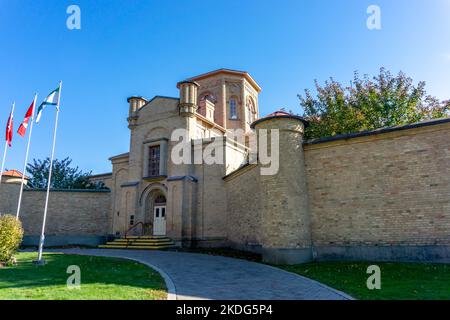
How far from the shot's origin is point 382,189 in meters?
11.9

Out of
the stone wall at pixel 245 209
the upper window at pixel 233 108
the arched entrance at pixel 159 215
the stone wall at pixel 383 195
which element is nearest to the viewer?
the stone wall at pixel 383 195

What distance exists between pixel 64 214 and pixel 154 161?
916 cm

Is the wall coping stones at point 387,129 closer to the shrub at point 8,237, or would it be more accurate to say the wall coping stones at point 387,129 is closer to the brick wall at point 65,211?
the shrub at point 8,237

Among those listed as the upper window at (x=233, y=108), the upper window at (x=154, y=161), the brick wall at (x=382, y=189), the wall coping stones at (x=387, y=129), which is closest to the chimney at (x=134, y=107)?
the upper window at (x=154, y=161)

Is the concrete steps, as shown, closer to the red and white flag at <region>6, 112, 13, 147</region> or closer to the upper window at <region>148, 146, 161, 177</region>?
the upper window at <region>148, 146, 161, 177</region>

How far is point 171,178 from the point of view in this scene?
71.3 ft

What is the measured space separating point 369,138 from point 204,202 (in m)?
12.0

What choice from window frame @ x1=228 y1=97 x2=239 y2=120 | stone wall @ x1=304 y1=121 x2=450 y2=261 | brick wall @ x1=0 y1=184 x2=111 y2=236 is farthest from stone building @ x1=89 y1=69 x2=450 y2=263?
window frame @ x1=228 y1=97 x2=239 y2=120

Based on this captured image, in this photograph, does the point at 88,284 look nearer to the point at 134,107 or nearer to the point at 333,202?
the point at 333,202

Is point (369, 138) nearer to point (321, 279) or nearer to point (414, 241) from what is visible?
point (414, 241)

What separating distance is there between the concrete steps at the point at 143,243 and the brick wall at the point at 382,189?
34.9 feet

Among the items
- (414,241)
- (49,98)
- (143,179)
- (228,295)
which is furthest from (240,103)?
(228,295)

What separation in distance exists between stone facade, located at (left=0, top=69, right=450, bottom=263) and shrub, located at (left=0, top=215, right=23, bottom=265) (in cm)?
951

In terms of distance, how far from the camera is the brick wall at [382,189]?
35.8 ft
